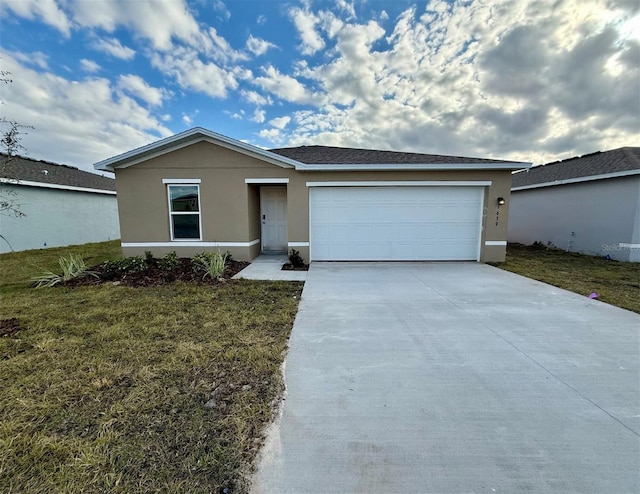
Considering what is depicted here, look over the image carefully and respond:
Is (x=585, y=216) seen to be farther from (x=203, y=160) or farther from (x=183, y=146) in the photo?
(x=183, y=146)

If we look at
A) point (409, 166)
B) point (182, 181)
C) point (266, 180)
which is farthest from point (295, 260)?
point (409, 166)

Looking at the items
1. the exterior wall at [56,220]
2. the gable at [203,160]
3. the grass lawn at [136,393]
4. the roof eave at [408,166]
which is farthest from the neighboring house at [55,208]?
the roof eave at [408,166]

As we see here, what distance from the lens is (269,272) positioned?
7.29 metres

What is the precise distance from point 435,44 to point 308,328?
386 inches

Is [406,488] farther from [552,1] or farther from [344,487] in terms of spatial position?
[552,1]

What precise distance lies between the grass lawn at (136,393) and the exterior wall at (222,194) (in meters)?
3.84

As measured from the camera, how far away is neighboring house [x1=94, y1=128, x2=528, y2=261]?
812 cm

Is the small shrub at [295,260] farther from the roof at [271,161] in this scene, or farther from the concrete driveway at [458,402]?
the concrete driveway at [458,402]

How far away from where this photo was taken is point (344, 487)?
1551 millimetres

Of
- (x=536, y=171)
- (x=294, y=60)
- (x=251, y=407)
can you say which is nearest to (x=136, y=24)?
(x=294, y=60)

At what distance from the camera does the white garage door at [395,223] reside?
330 inches

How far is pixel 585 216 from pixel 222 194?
44.8ft

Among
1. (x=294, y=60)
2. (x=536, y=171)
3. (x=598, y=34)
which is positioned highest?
(x=294, y=60)

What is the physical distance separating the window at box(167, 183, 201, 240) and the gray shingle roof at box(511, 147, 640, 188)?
14.0 m
